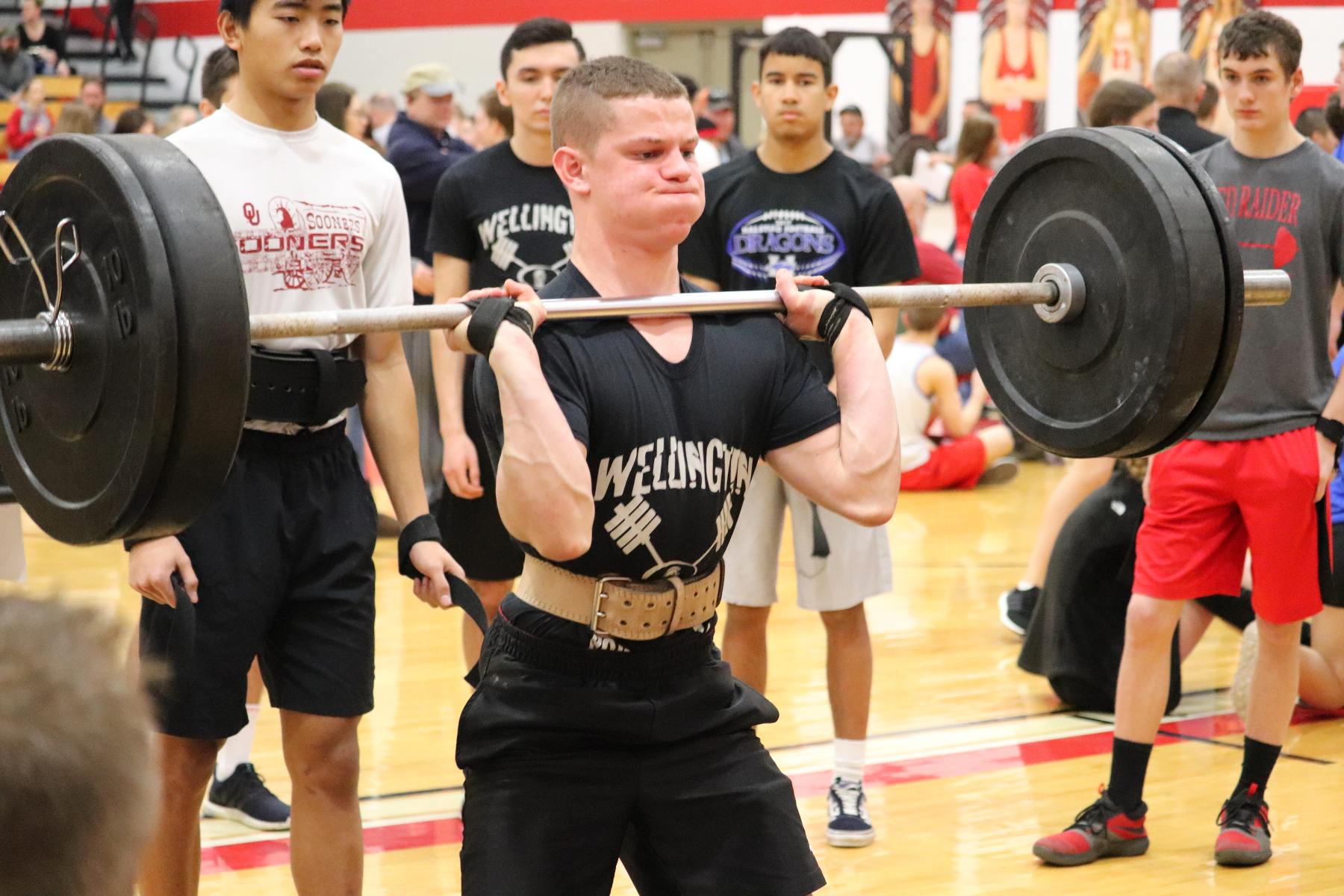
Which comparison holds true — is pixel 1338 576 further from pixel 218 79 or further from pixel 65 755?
pixel 65 755

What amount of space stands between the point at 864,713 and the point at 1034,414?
43.3 inches

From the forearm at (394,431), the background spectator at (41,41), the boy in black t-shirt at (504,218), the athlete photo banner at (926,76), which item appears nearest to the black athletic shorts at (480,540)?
the boy in black t-shirt at (504,218)

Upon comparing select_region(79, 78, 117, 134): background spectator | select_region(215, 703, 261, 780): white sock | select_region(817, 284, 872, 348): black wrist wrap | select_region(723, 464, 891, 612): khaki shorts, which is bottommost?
select_region(215, 703, 261, 780): white sock

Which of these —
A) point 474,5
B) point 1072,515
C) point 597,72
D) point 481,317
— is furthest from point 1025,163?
point 474,5

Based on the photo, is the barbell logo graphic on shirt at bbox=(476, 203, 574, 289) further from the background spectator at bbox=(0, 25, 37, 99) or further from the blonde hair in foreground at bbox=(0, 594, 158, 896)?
the background spectator at bbox=(0, 25, 37, 99)

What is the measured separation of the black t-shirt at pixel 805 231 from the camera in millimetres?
3561

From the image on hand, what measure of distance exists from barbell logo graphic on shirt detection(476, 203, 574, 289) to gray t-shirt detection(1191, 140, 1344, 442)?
1.45 m

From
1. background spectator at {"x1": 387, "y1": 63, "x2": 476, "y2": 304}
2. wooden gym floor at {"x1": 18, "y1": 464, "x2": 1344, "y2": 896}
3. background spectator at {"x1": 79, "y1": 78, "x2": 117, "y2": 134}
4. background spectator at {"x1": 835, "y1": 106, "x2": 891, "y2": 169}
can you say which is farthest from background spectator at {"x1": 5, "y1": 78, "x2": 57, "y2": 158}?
wooden gym floor at {"x1": 18, "y1": 464, "x2": 1344, "y2": 896}

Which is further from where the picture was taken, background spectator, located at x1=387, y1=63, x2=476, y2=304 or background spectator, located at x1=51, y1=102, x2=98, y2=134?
background spectator, located at x1=51, y1=102, x2=98, y2=134

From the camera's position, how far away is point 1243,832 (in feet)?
11.1

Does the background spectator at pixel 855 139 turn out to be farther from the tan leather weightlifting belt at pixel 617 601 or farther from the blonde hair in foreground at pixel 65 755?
the blonde hair in foreground at pixel 65 755

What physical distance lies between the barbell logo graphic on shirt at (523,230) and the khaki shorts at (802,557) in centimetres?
70

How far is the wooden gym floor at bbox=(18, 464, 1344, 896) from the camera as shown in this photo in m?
3.30

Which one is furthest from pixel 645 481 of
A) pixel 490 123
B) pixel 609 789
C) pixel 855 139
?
pixel 855 139
